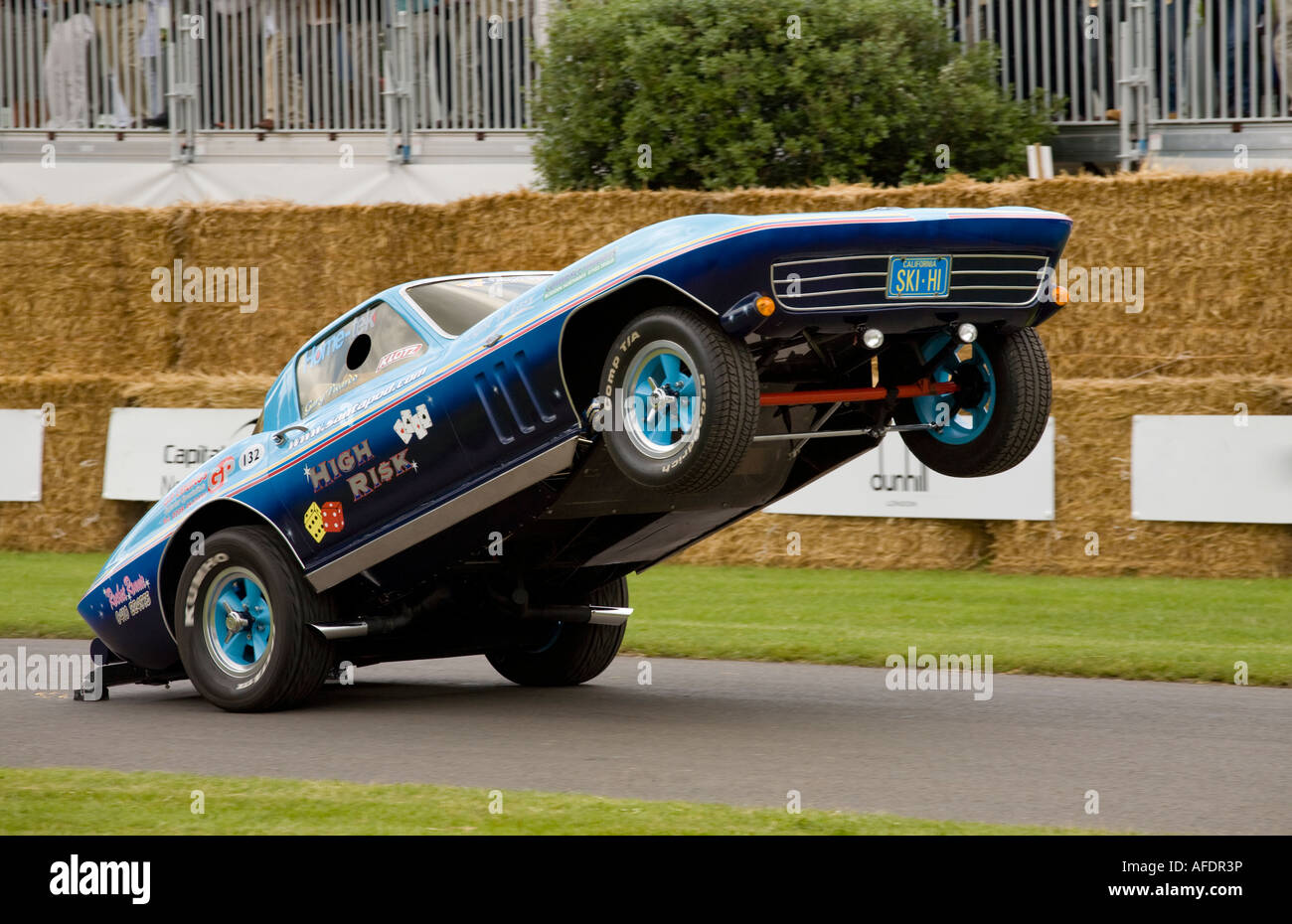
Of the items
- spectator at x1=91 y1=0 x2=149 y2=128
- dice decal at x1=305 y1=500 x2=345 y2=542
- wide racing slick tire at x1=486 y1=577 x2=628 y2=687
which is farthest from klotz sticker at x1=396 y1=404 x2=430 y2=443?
spectator at x1=91 y1=0 x2=149 y2=128

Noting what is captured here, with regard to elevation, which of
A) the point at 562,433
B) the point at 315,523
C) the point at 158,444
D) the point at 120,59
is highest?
the point at 120,59

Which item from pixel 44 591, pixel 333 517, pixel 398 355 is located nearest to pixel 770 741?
pixel 333 517

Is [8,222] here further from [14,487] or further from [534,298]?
[534,298]

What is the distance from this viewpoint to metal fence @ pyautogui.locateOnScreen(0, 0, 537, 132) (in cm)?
1988

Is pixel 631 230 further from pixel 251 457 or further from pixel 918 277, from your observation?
pixel 918 277

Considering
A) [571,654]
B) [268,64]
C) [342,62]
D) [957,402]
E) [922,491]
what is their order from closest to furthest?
[957,402] < [571,654] < [922,491] < [342,62] < [268,64]

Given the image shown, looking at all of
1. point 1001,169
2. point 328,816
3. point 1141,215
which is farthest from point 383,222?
point 328,816

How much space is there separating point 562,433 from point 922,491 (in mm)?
7227

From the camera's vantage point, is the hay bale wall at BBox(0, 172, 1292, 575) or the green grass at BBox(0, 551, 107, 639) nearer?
the green grass at BBox(0, 551, 107, 639)

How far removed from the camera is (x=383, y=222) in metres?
17.1

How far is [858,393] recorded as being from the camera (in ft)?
23.5

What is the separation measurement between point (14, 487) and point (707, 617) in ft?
28.3

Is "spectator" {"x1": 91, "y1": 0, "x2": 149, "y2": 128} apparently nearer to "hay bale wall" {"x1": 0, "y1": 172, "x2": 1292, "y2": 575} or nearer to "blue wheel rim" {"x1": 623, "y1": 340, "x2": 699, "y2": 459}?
"hay bale wall" {"x1": 0, "y1": 172, "x2": 1292, "y2": 575}

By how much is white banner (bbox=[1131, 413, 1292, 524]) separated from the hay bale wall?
17cm
